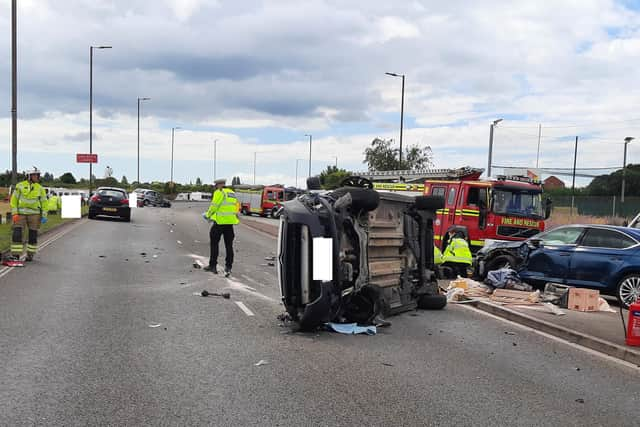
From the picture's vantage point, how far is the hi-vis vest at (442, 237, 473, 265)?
47.8ft

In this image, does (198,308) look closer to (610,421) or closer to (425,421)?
(425,421)

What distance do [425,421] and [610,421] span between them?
1.54 metres

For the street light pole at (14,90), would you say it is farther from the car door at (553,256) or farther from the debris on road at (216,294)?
the car door at (553,256)

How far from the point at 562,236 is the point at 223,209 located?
6656 mm

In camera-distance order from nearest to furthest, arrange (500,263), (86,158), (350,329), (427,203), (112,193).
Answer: (350,329)
(427,203)
(500,263)
(112,193)
(86,158)

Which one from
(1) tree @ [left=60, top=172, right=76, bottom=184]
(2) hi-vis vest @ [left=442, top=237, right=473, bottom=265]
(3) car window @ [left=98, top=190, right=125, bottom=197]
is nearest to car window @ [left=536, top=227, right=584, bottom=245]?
(2) hi-vis vest @ [left=442, top=237, right=473, bottom=265]

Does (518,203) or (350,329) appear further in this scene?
(518,203)

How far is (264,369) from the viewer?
6582mm

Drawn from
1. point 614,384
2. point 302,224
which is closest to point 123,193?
point 302,224

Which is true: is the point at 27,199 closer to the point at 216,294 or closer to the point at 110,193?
the point at 216,294

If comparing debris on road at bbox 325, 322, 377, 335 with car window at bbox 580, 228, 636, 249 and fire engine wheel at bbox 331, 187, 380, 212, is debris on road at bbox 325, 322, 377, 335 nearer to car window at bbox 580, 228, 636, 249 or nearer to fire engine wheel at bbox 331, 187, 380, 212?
fire engine wheel at bbox 331, 187, 380, 212

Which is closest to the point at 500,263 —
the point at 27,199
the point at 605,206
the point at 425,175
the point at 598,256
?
the point at 598,256

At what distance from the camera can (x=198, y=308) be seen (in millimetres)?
9922

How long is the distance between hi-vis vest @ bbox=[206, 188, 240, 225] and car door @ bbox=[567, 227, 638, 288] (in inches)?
259
